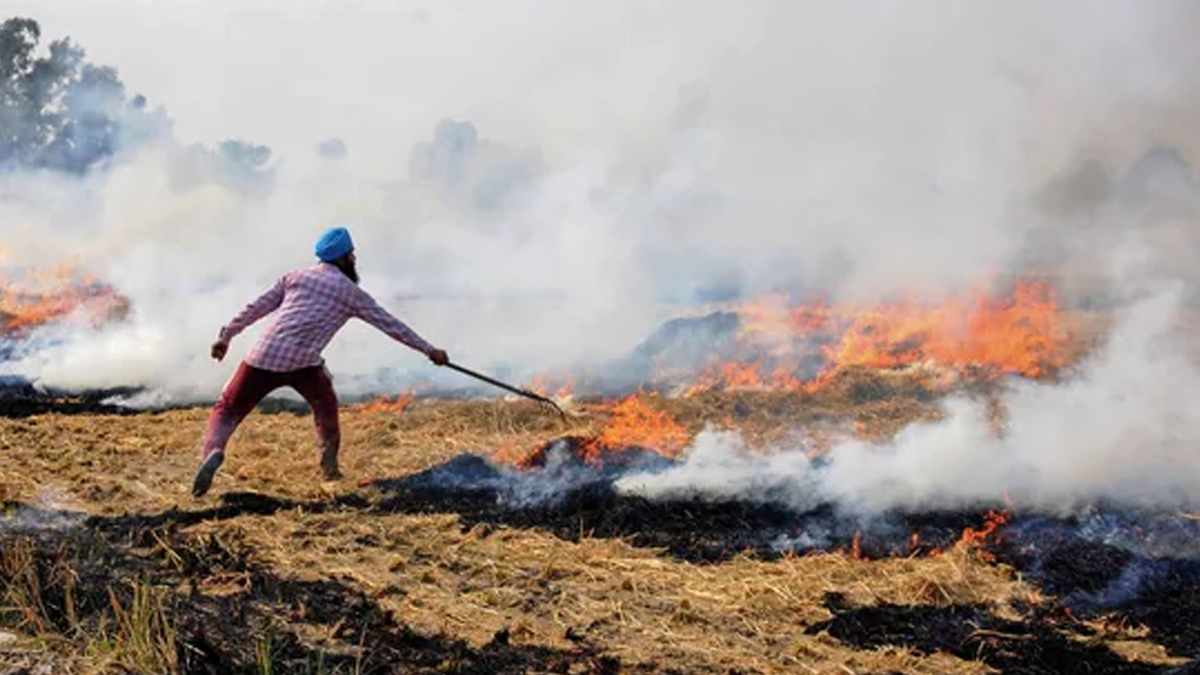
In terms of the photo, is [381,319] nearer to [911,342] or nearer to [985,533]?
[985,533]

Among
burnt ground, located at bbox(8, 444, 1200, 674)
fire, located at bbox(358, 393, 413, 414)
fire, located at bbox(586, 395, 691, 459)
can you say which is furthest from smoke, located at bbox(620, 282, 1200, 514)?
fire, located at bbox(358, 393, 413, 414)

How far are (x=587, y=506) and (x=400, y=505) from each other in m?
1.28

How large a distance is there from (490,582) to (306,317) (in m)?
2.84

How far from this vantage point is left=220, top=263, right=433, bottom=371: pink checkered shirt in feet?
23.1

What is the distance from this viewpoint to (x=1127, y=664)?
14.1 ft

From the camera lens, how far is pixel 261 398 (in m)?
7.23

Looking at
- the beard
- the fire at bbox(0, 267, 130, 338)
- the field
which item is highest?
the fire at bbox(0, 267, 130, 338)

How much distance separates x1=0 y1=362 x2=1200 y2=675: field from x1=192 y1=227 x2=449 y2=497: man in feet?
1.55

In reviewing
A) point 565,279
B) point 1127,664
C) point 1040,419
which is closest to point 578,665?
point 1127,664

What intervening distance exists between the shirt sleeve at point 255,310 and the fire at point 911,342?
15.9ft

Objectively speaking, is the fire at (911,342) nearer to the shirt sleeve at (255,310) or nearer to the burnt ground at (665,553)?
the burnt ground at (665,553)

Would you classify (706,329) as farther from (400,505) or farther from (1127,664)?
(1127,664)

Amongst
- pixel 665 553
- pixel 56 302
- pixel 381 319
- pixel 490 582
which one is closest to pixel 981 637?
pixel 665 553

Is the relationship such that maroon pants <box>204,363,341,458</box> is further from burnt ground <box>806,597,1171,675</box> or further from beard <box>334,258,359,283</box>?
burnt ground <box>806,597,1171,675</box>
